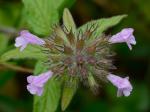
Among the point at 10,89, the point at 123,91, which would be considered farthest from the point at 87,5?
the point at 123,91

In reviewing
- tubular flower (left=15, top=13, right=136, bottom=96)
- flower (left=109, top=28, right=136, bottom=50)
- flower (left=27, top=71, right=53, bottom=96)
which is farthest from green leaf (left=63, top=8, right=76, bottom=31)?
flower (left=27, top=71, right=53, bottom=96)

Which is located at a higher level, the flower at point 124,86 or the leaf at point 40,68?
the leaf at point 40,68

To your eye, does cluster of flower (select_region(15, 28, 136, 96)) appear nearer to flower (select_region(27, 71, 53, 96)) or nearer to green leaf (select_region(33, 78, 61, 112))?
flower (select_region(27, 71, 53, 96))

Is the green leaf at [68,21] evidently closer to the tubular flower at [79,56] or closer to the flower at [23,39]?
the tubular flower at [79,56]

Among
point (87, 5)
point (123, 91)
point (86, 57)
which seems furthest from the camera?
point (87, 5)

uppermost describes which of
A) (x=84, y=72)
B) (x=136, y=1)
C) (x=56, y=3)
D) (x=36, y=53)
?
(x=136, y=1)

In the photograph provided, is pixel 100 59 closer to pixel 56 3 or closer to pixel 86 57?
pixel 86 57

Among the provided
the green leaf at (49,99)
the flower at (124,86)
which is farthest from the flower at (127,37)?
the green leaf at (49,99)

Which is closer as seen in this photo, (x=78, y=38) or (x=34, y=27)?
(x=78, y=38)
